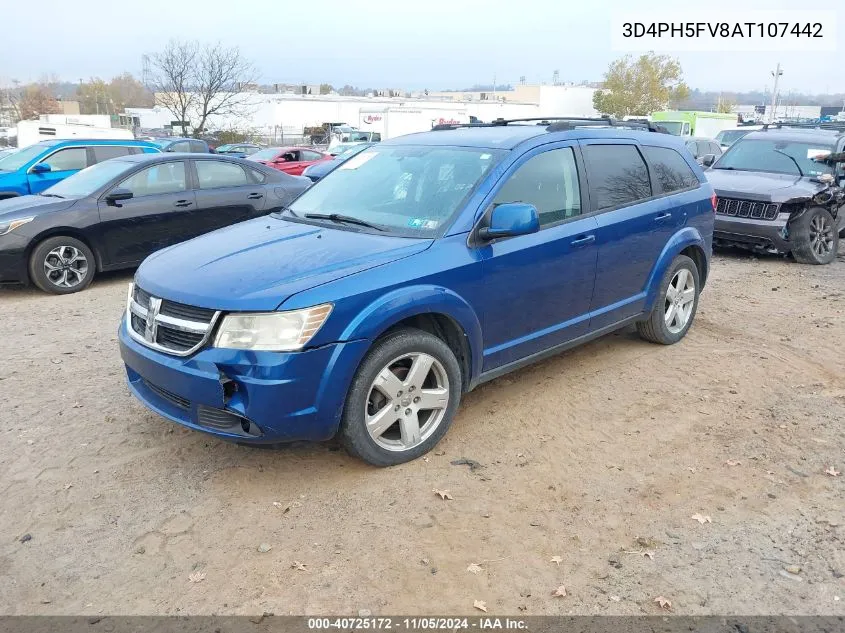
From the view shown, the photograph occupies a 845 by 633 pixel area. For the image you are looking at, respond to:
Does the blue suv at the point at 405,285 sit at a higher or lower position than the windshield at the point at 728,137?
lower

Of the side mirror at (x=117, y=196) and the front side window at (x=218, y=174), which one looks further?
the front side window at (x=218, y=174)

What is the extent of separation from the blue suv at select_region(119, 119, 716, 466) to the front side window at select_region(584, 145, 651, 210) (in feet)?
0.05

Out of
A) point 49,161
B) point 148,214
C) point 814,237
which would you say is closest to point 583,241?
point 148,214

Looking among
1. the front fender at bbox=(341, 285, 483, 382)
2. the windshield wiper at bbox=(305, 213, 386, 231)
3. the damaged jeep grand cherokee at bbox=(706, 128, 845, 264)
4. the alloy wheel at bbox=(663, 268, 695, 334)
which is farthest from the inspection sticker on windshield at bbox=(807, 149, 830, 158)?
the windshield wiper at bbox=(305, 213, 386, 231)

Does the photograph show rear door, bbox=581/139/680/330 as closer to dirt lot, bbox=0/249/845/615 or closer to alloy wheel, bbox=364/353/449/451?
dirt lot, bbox=0/249/845/615

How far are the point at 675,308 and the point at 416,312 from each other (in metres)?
3.13

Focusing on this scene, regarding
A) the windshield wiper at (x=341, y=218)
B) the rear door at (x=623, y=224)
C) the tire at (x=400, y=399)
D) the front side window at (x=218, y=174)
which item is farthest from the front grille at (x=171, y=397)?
the front side window at (x=218, y=174)

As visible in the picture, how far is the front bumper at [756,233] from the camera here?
977cm

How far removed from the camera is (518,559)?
3279 mm

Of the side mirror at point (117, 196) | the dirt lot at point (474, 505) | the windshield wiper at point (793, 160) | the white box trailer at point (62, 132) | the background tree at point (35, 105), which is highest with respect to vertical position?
the background tree at point (35, 105)

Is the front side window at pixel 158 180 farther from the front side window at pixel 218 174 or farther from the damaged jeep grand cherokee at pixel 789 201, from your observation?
the damaged jeep grand cherokee at pixel 789 201

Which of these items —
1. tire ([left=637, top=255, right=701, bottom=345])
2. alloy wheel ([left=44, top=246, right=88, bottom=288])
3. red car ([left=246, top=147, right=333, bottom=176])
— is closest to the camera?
tire ([left=637, top=255, right=701, bottom=345])

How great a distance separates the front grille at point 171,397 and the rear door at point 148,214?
4.94 m

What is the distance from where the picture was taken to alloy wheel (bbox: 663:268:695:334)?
6098 mm
